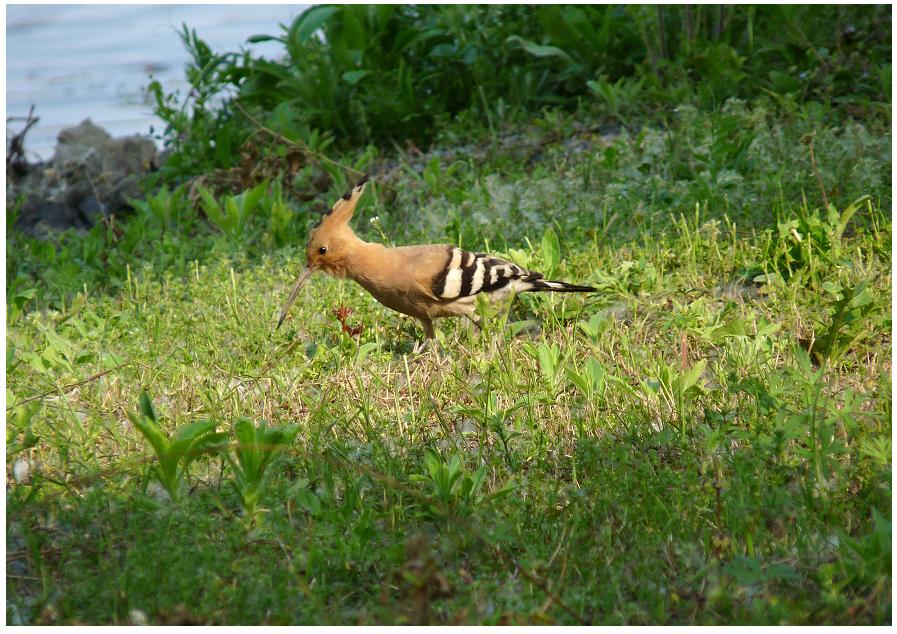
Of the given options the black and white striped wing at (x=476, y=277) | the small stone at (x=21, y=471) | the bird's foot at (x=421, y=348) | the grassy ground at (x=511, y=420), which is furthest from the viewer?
the black and white striped wing at (x=476, y=277)

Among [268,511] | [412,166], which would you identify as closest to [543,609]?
[268,511]

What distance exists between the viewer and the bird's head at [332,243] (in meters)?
4.80

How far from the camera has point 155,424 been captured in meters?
Result: 3.29

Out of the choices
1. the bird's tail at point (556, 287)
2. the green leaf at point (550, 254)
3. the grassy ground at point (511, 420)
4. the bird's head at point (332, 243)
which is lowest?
the grassy ground at point (511, 420)

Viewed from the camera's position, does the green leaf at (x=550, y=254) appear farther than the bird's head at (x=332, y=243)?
Yes

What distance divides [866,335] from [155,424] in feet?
8.26

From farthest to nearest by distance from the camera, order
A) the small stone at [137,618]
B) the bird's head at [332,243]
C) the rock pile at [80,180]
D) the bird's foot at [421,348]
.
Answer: the rock pile at [80,180], the bird's head at [332,243], the bird's foot at [421,348], the small stone at [137,618]

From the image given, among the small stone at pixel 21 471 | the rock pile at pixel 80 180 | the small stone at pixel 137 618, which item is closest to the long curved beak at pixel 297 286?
the small stone at pixel 21 471

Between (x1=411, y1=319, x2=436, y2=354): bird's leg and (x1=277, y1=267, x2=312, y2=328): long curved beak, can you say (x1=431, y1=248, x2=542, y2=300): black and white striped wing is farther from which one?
(x1=277, y1=267, x2=312, y2=328): long curved beak

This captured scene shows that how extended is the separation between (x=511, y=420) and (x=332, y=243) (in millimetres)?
1383

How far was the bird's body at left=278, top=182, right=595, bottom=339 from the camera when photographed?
464 cm

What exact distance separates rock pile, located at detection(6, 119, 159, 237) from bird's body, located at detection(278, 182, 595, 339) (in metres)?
2.75

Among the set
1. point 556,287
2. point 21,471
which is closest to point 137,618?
point 21,471

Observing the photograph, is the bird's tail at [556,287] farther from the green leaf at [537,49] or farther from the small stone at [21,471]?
the green leaf at [537,49]
